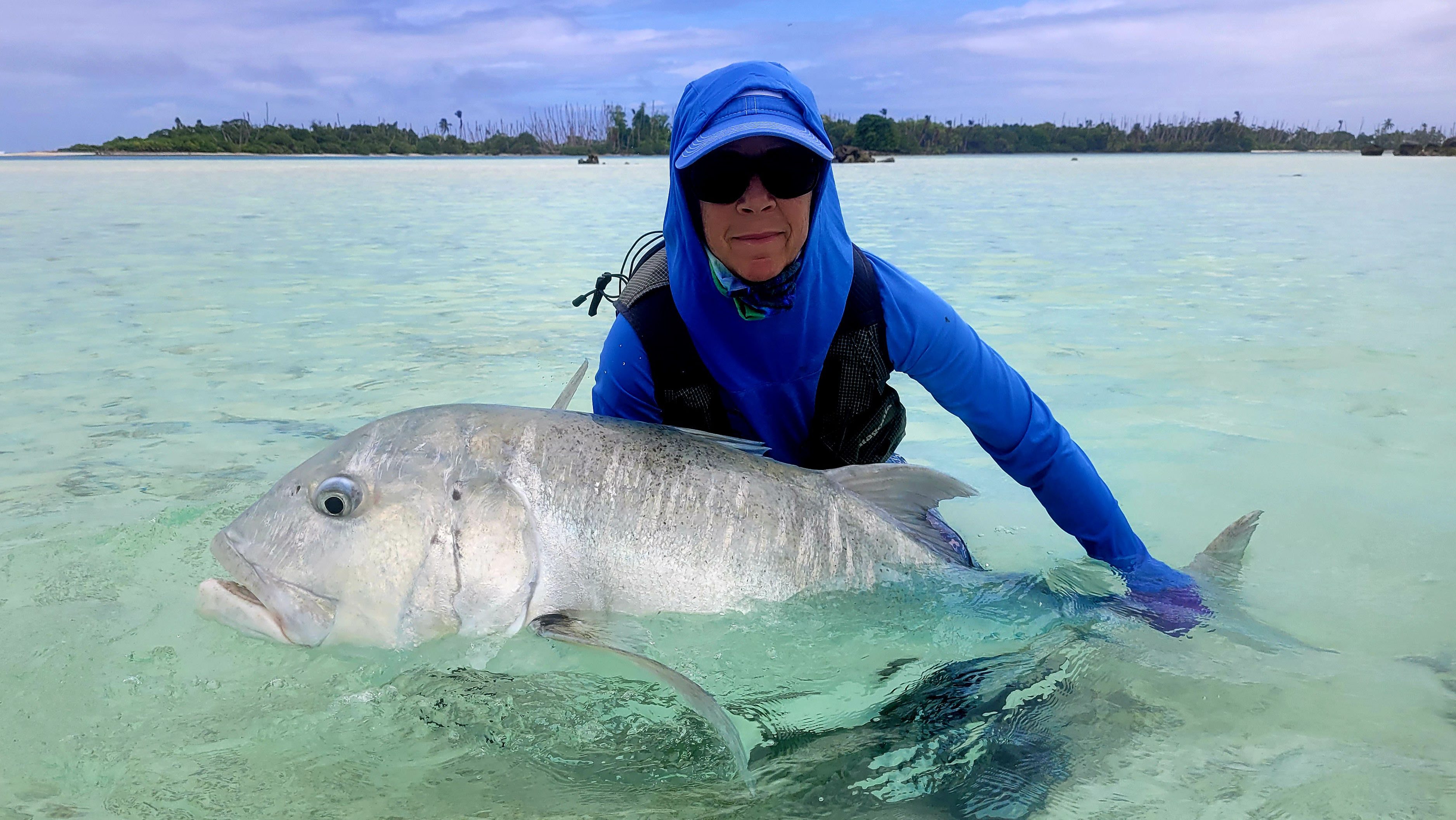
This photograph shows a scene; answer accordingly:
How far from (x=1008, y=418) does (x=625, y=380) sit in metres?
1.27

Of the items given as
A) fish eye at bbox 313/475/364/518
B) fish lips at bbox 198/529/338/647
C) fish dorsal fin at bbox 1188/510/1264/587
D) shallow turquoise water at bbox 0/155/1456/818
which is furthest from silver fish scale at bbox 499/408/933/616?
fish dorsal fin at bbox 1188/510/1264/587

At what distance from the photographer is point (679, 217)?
119 inches

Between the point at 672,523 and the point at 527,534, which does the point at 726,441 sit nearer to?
the point at 672,523

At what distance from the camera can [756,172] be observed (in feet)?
8.77

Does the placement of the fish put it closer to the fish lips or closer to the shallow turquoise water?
the fish lips

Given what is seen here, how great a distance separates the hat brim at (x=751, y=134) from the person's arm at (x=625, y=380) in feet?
2.17

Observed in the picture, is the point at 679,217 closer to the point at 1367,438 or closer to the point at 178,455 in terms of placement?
the point at 178,455

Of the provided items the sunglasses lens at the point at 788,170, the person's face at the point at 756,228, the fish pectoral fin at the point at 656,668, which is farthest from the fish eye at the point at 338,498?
the sunglasses lens at the point at 788,170

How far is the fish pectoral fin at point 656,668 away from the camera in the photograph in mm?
2072

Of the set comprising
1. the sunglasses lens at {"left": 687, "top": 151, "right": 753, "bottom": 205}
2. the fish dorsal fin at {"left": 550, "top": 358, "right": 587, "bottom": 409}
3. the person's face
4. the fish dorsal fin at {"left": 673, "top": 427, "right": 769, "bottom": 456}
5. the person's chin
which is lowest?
the fish dorsal fin at {"left": 673, "top": 427, "right": 769, "bottom": 456}

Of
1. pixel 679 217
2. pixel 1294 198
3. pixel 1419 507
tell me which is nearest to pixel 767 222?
pixel 679 217

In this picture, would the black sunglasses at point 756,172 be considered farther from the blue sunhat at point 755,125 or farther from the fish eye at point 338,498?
the fish eye at point 338,498

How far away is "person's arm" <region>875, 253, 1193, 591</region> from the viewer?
303cm

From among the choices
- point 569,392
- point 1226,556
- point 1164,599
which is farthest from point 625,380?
point 1226,556
